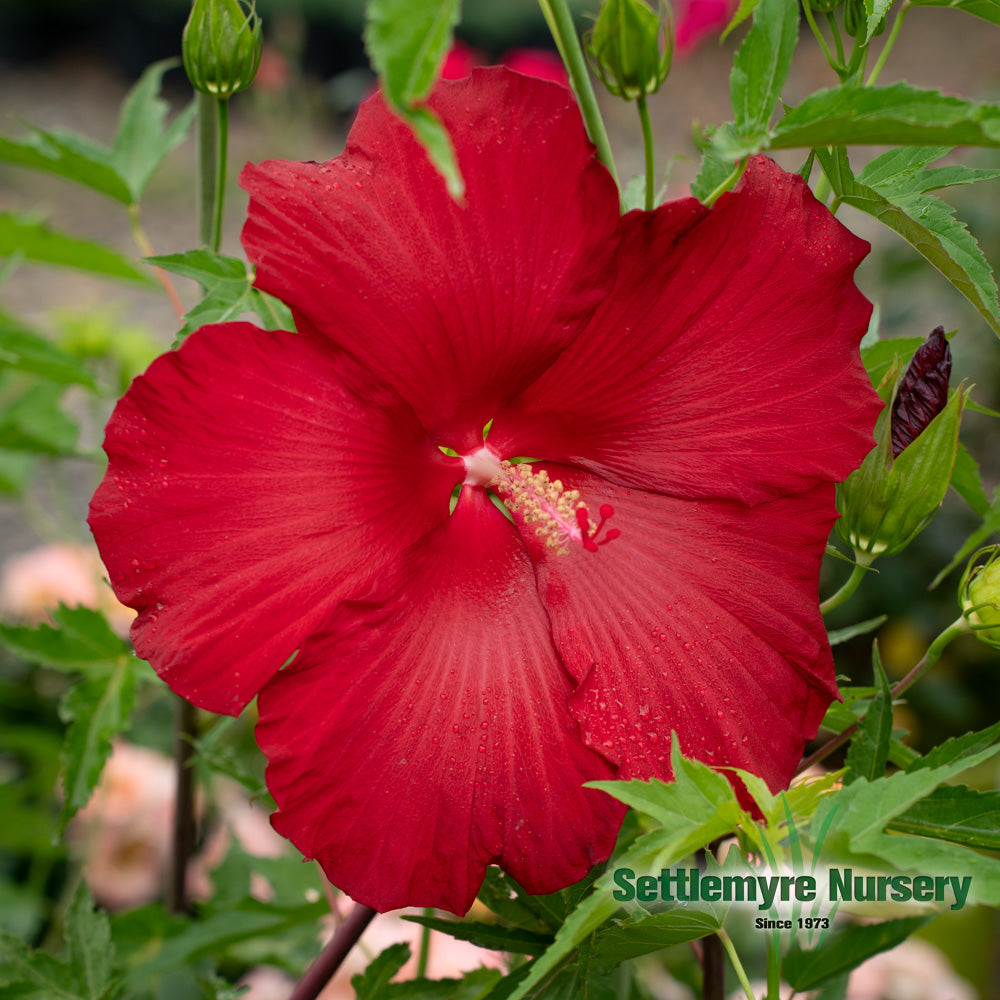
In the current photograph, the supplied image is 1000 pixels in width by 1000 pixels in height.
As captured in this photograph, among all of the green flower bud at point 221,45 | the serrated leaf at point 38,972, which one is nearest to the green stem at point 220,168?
the green flower bud at point 221,45

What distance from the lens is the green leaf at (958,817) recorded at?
22.9 inches

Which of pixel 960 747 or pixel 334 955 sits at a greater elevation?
pixel 960 747

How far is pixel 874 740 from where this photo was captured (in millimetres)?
596

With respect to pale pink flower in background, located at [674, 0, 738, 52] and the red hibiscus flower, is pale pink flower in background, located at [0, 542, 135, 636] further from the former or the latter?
pale pink flower in background, located at [674, 0, 738, 52]

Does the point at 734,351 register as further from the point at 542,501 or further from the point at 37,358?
the point at 37,358

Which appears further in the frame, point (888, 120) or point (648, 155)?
point (648, 155)

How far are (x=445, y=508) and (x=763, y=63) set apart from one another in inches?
12.0

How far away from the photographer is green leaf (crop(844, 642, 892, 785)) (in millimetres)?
591

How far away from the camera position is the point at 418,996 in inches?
28.9

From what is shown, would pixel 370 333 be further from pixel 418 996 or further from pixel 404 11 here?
pixel 418 996

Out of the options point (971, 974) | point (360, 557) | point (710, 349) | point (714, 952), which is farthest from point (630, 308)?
point (971, 974)

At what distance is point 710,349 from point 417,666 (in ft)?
0.81

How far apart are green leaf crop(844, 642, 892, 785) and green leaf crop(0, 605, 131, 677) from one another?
58cm

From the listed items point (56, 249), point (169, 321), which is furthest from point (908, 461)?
point (169, 321)
